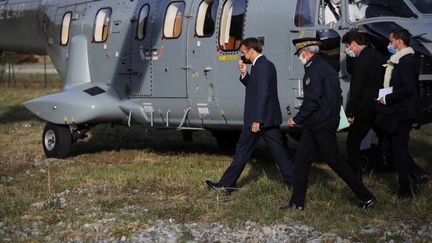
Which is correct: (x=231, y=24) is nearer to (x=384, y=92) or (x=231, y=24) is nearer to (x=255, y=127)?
(x=255, y=127)

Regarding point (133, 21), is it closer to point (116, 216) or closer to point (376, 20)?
point (376, 20)

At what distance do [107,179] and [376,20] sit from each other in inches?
166

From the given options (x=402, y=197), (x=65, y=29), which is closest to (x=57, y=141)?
(x=65, y=29)

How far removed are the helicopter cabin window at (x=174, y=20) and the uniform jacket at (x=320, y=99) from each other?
4.77 m

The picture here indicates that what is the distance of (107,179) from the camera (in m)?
10.4

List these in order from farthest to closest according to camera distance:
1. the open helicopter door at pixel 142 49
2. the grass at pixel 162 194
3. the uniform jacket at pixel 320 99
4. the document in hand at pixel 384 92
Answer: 1. the open helicopter door at pixel 142 49
2. the document in hand at pixel 384 92
3. the uniform jacket at pixel 320 99
4. the grass at pixel 162 194

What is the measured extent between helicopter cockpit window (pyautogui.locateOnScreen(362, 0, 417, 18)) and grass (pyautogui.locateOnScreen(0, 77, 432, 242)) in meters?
2.17

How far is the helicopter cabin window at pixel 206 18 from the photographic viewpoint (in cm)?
1156

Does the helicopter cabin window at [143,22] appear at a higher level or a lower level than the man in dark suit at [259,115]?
higher

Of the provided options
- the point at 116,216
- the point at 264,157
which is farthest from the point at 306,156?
the point at 264,157

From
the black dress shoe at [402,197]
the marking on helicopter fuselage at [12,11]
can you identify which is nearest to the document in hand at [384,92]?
the black dress shoe at [402,197]

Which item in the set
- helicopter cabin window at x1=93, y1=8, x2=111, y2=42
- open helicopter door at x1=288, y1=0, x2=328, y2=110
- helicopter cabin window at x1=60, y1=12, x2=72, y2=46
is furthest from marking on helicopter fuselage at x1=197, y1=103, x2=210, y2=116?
helicopter cabin window at x1=60, y1=12, x2=72, y2=46

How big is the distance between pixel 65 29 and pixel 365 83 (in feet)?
25.7

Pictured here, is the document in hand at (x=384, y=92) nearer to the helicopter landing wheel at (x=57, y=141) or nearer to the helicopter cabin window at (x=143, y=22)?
the helicopter cabin window at (x=143, y=22)
